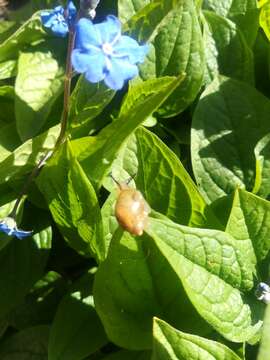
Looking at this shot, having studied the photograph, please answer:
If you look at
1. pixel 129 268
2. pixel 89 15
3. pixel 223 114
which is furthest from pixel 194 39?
pixel 129 268

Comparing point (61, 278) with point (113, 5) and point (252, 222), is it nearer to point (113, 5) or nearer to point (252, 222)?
point (252, 222)

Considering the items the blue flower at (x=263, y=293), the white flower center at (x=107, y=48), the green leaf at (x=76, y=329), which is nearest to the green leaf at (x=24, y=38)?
the white flower center at (x=107, y=48)

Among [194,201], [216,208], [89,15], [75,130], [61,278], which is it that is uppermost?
[89,15]

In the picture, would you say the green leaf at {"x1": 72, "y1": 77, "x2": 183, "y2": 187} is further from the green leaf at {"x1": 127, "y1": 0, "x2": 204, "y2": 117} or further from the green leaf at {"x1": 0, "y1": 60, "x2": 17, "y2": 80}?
the green leaf at {"x1": 0, "y1": 60, "x2": 17, "y2": 80}

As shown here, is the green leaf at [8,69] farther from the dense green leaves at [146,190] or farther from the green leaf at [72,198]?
the green leaf at [72,198]

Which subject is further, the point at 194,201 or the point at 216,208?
the point at 216,208

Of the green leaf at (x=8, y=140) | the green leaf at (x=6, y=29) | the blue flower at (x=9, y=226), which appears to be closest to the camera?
the blue flower at (x=9, y=226)

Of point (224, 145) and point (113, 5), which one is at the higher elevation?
point (113, 5)

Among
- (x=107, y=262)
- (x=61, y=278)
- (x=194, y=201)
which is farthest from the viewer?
(x=61, y=278)

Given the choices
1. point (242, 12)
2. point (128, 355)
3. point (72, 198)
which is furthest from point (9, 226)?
point (242, 12)
